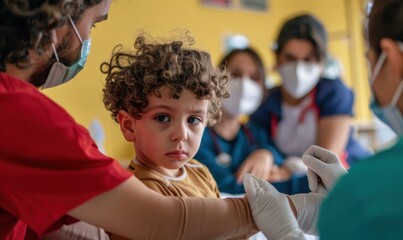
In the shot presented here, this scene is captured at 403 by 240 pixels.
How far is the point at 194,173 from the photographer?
4.01 feet

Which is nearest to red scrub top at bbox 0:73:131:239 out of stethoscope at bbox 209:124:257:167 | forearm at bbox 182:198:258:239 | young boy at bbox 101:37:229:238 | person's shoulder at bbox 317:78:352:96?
forearm at bbox 182:198:258:239

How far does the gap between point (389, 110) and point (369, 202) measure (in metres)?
0.29

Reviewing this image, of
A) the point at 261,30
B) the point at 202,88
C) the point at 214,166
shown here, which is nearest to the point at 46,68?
the point at 202,88

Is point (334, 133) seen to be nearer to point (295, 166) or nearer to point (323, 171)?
point (295, 166)

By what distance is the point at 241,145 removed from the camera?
2.25 meters

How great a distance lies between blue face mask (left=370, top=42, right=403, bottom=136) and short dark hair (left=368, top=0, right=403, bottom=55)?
0.10 feet

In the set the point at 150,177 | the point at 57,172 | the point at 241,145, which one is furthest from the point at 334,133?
the point at 57,172

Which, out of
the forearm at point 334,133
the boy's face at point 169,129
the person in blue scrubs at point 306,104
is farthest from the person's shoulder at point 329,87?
the boy's face at point 169,129

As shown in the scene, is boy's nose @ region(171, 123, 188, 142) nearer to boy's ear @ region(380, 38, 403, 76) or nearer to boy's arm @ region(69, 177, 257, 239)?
boy's arm @ region(69, 177, 257, 239)

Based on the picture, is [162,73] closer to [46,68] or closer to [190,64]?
[190,64]

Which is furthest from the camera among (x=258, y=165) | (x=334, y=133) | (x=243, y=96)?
(x=243, y=96)

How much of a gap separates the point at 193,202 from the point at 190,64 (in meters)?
0.33

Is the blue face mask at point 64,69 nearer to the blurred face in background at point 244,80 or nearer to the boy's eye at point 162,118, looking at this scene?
the boy's eye at point 162,118

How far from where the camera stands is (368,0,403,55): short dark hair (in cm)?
88
